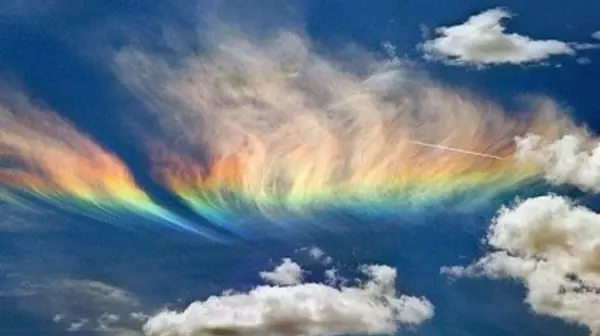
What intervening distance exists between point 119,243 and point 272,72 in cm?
68

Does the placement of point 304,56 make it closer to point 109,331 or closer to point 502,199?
point 502,199

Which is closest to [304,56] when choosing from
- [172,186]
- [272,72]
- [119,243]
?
[272,72]

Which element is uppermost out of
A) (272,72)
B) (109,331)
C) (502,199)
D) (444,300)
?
(272,72)

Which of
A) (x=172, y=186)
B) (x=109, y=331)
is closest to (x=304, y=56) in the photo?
(x=172, y=186)

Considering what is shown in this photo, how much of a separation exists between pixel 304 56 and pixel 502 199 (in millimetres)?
726

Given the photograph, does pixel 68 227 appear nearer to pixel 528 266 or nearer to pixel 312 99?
pixel 312 99

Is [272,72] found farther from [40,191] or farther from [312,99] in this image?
[40,191]

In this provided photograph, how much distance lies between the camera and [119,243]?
302 cm

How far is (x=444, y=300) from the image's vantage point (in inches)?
118

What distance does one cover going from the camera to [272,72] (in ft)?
10.2

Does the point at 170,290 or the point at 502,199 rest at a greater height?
the point at 502,199

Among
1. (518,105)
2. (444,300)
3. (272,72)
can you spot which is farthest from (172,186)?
(518,105)

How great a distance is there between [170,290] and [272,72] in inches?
28.0

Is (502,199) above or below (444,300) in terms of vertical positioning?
above
